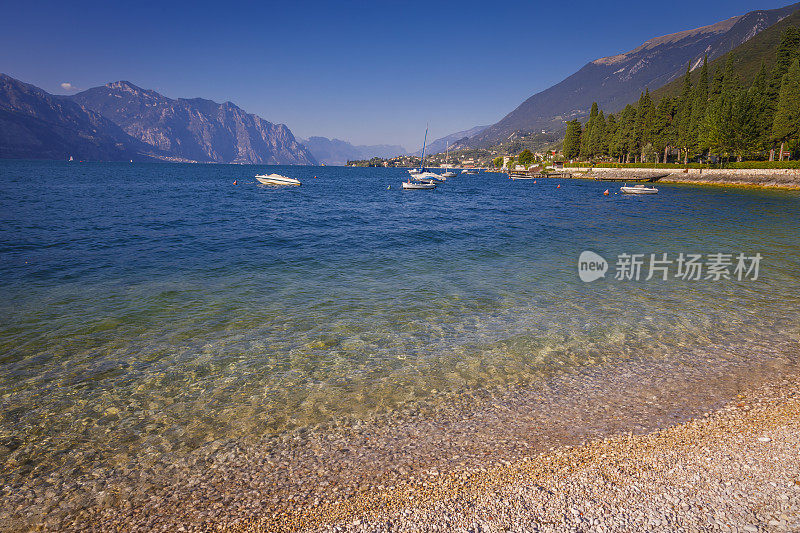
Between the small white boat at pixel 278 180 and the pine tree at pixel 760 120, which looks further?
the small white boat at pixel 278 180

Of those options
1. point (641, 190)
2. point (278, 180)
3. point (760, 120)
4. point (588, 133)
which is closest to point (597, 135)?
point (588, 133)

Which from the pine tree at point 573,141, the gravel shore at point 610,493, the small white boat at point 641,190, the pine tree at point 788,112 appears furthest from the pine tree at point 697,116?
the gravel shore at point 610,493

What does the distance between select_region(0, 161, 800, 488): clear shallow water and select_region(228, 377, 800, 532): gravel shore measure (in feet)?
7.83

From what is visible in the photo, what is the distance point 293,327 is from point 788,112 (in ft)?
343

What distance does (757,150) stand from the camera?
83.8 m

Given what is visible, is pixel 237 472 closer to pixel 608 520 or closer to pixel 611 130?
pixel 608 520

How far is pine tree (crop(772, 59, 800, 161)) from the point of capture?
240 feet

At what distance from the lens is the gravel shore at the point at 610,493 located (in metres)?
4.34

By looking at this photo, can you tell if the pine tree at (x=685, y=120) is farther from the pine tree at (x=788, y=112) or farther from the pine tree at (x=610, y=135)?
the pine tree at (x=610, y=135)

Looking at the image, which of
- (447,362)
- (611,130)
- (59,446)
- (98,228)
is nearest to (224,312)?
(59,446)

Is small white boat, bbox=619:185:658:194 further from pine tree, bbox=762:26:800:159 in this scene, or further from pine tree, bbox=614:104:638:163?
pine tree, bbox=614:104:638:163

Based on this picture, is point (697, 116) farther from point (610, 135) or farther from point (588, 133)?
point (588, 133)

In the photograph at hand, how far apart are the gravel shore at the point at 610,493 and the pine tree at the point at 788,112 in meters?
100

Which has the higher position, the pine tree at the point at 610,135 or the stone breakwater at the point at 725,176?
the pine tree at the point at 610,135
